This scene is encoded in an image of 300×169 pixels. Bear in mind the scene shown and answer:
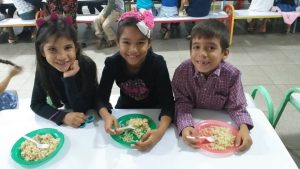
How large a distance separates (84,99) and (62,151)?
0.33 metres

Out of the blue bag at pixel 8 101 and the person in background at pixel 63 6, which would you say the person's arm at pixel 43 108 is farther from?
the person in background at pixel 63 6

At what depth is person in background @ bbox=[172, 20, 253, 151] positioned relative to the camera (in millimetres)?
1193

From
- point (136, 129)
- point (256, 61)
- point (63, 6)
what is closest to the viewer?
point (136, 129)

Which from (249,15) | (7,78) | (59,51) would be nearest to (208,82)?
(59,51)

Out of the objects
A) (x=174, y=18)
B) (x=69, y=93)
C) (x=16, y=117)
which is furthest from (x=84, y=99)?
(x=174, y=18)

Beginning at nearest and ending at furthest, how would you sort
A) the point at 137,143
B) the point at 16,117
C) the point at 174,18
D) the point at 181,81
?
the point at 137,143 → the point at 16,117 → the point at 181,81 → the point at 174,18

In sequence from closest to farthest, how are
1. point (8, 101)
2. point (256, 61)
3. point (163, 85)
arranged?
point (163, 85) → point (8, 101) → point (256, 61)

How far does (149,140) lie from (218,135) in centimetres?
28

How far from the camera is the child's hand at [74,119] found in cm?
117

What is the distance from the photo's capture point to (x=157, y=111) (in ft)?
4.19

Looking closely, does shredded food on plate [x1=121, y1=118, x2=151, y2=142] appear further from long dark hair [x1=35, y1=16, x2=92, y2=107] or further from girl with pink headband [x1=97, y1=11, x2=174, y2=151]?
long dark hair [x1=35, y1=16, x2=92, y2=107]

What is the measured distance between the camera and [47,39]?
4.10ft

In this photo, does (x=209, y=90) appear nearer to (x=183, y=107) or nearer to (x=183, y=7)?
(x=183, y=107)

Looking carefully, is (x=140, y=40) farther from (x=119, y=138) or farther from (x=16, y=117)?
(x=16, y=117)
